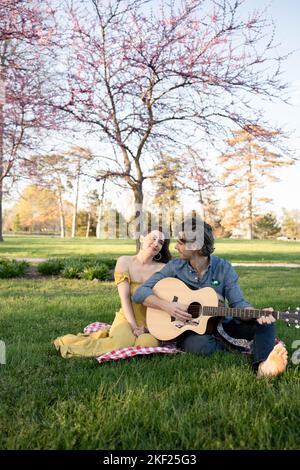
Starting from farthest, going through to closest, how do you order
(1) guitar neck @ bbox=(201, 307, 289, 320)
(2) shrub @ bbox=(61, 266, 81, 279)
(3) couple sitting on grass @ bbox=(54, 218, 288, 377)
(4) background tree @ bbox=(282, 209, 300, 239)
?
(4) background tree @ bbox=(282, 209, 300, 239) < (2) shrub @ bbox=(61, 266, 81, 279) < (3) couple sitting on grass @ bbox=(54, 218, 288, 377) < (1) guitar neck @ bbox=(201, 307, 289, 320)

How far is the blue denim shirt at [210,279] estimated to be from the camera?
3.72 meters

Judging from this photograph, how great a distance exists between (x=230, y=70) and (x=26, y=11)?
3.75m

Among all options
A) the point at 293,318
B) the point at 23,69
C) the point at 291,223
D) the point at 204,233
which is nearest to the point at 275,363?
the point at 293,318

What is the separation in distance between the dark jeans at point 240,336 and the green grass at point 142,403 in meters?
0.11

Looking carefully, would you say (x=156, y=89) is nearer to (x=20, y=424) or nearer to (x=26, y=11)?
(x=26, y=11)

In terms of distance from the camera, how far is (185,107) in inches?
346

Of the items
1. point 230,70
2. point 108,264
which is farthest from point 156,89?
point 108,264

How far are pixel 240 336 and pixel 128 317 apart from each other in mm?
1040

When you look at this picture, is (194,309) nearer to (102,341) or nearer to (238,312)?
(238,312)

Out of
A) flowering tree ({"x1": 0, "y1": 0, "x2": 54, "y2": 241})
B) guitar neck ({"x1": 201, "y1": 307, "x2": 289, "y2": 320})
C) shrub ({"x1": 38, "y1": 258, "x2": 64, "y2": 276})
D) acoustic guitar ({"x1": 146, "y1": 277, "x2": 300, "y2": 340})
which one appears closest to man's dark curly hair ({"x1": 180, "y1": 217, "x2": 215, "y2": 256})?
acoustic guitar ({"x1": 146, "y1": 277, "x2": 300, "y2": 340})

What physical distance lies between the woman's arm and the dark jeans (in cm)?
50

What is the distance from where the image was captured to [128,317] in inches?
166

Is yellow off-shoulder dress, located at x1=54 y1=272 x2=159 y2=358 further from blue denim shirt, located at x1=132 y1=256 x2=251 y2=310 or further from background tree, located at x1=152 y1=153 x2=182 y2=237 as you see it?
background tree, located at x1=152 y1=153 x2=182 y2=237

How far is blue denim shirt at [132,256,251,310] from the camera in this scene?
3.72 m
